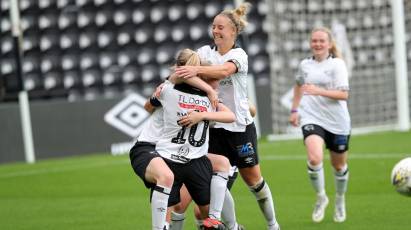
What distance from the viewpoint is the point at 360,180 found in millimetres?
12477

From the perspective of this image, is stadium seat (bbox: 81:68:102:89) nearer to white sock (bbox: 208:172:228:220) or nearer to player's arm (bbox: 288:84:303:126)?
player's arm (bbox: 288:84:303:126)

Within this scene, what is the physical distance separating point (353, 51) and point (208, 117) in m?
11.9

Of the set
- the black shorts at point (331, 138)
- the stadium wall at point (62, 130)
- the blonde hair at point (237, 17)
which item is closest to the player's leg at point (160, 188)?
the blonde hair at point (237, 17)

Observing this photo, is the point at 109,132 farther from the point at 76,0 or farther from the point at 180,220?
the point at 180,220

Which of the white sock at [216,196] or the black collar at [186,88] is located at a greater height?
the black collar at [186,88]

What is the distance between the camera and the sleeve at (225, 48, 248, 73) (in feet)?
25.0

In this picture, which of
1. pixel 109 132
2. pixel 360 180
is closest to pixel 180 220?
pixel 360 180

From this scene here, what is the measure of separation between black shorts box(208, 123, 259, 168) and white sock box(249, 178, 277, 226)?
21cm

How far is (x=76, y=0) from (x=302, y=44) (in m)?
4.87

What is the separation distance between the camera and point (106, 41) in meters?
20.1

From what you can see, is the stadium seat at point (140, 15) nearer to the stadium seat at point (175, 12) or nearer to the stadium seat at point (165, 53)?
the stadium seat at point (175, 12)

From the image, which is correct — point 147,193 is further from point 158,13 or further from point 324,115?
point 158,13

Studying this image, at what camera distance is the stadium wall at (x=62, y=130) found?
56.4ft

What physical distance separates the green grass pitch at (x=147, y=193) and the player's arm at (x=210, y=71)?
224 centimetres
